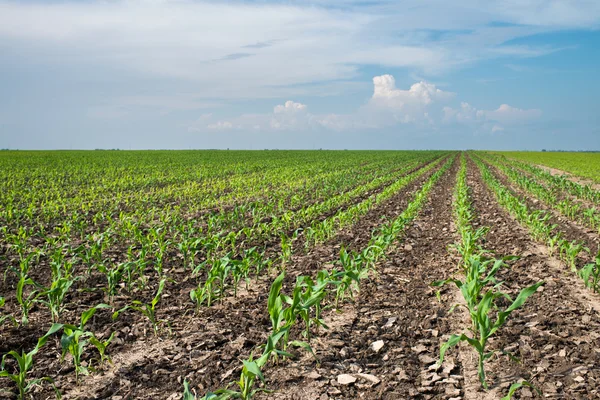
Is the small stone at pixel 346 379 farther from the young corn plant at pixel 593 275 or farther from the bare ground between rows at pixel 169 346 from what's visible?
the young corn plant at pixel 593 275

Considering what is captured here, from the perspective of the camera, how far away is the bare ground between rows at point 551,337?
157 inches

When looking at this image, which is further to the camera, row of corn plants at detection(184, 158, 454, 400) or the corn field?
the corn field

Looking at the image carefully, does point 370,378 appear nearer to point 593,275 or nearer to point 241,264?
point 241,264

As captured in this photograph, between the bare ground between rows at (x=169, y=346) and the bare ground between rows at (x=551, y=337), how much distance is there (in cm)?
259

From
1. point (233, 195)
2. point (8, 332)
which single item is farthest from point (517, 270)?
point (233, 195)

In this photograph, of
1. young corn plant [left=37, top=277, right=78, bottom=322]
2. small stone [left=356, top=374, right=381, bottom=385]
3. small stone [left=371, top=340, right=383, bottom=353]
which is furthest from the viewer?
young corn plant [left=37, top=277, right=78, bottom=322]

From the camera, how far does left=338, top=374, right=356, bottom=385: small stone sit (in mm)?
4035

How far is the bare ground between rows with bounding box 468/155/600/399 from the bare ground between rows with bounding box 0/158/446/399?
102 inches

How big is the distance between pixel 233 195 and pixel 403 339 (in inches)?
552

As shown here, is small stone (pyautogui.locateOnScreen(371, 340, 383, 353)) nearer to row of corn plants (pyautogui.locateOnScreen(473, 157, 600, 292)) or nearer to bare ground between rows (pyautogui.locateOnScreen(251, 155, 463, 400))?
bare ground between rows (pyautogui.locateOnScreen(251, 155, 463, 400))

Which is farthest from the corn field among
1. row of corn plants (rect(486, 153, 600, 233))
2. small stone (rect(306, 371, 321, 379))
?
row of corn plants (rect(486, 153, 600, 233))

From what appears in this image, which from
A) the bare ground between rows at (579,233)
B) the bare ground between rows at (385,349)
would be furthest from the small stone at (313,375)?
the bare ground between rows at (579,233)

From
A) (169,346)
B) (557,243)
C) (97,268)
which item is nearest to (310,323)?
(169,346)

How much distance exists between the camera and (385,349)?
15.5 ft
